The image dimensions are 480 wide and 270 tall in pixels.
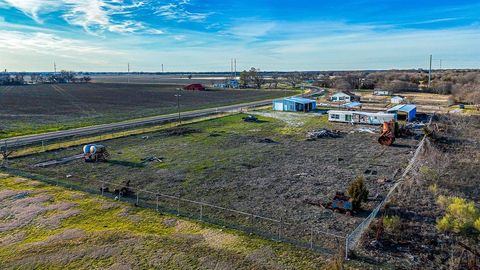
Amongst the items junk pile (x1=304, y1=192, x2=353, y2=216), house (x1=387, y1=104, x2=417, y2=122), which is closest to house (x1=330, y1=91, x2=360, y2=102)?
Result: house (x1=387, y1=104, x2=417, y2=122)

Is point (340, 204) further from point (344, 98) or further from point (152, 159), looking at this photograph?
point (344, 98)

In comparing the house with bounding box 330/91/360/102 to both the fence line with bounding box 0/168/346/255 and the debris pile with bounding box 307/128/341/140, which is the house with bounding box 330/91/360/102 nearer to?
the debris pile with bounding box 307/128/341/140

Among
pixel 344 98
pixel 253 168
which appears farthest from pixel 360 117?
pixel 344 98

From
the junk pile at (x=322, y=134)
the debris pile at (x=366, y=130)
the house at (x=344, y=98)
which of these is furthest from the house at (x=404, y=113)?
the house at (x=344, y=98)

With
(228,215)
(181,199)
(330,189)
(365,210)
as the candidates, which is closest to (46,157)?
(181,199)

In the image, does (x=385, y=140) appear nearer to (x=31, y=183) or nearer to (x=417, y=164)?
(x=417, y=164)

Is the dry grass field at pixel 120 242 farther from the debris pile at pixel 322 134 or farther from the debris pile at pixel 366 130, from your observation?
the debris pile at pixel 366 130

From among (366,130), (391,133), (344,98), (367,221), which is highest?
(344,98)

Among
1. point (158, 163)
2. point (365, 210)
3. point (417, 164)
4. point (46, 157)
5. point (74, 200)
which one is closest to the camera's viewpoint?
point (365, 210)
